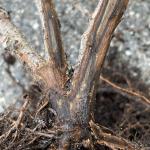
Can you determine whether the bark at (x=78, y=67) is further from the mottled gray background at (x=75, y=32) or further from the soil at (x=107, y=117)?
the mottled gray background at (x=75, y=32)

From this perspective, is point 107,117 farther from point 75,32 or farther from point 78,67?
point 78,67

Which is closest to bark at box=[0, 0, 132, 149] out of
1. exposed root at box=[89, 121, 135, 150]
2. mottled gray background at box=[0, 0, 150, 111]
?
exposed root at box=[89, 121, 135, 150]

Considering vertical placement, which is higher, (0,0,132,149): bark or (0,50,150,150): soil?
(0,0,132,149): bark

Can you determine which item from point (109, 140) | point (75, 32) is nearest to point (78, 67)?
point (109, 140)

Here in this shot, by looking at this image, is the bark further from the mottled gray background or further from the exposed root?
the mottled gray background

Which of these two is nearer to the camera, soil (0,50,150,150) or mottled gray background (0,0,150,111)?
soil (0,50,150,150)

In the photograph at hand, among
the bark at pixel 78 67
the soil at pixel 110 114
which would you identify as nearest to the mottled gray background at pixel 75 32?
the soil at pixel 110 114

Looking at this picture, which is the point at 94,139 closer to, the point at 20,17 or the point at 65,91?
the point at 65,91
